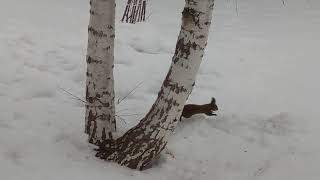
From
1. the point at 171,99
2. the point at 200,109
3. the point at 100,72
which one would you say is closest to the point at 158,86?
the point at 200,109

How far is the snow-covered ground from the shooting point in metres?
3.13

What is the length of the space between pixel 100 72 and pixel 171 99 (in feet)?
1.61

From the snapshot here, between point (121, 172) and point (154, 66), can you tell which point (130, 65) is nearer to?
point (154, 66)

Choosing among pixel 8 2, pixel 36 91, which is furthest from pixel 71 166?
pixel 8 2

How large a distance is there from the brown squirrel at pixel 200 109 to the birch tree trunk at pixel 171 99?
2.17ft

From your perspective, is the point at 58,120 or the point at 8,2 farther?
the point at 8,2

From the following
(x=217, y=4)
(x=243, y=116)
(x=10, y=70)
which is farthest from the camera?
(x=217, y=4)

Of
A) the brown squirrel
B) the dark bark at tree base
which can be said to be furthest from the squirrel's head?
the dark bark at tree base

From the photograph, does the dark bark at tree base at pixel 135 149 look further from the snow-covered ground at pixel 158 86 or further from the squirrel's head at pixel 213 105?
the squirrel's head at pixel 213 105

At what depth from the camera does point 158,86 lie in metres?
4.30

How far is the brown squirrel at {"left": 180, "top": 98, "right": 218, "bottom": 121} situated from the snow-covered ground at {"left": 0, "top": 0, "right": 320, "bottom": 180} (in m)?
0.06

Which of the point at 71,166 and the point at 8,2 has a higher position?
the point at 8,2

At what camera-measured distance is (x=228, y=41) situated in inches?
216

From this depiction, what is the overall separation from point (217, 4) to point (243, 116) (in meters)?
3.46
